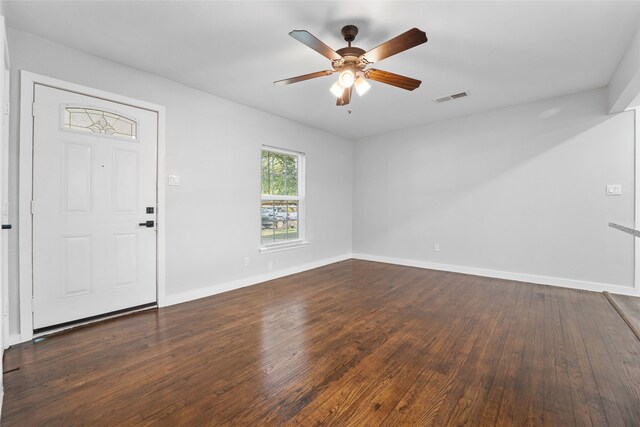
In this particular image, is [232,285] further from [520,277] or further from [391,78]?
[520,277]

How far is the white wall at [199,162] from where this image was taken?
8.53ft

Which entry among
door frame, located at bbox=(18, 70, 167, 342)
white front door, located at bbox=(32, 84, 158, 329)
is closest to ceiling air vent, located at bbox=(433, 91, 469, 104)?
white front door, located at bbox=(32, 84, 158, 329)

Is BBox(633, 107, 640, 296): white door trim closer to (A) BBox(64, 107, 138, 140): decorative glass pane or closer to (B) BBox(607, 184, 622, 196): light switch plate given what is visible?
(B) BBox(607, 184, 622, 196): light switch plate

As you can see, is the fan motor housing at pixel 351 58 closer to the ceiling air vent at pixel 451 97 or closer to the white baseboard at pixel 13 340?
the ceiling air vent at pixel 451 97

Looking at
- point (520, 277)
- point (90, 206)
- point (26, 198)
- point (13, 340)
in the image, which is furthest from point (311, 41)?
point (520, 277)

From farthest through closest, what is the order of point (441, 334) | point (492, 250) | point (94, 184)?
point (492, 250)
point (94, 184)
point (441, 334)

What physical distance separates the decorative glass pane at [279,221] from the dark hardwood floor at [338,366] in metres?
1.48

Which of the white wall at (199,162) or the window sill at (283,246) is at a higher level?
the white wall at (199,162)

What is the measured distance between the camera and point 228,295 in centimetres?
371

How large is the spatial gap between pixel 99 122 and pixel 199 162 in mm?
1035

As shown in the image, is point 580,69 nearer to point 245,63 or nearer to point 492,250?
point 492,250

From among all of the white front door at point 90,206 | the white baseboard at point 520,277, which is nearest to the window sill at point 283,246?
the white front door at point 90,206

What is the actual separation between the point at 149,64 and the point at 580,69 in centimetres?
448

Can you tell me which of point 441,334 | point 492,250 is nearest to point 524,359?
point 441,334
